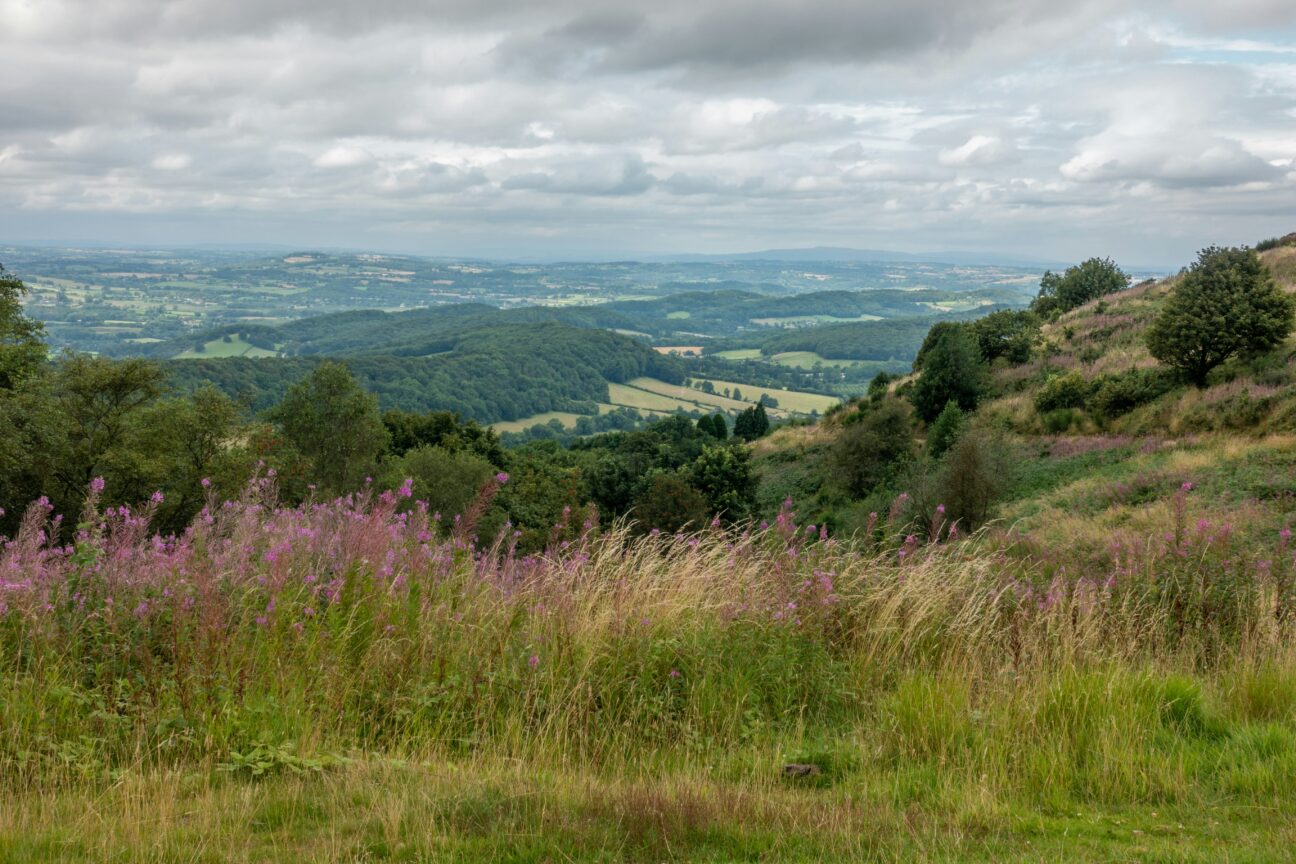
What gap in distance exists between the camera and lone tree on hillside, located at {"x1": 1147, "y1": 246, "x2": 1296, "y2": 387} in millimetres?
29047

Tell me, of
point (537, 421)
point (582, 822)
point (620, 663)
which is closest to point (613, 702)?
point (620, 663)

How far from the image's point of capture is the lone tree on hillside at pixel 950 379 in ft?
142

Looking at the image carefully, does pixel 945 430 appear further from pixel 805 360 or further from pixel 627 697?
pixel 805 360

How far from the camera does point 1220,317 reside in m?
29.0

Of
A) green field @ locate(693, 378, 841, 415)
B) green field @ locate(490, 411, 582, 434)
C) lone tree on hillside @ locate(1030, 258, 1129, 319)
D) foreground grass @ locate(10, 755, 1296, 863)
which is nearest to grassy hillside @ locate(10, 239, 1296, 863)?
foreground grass @ locate(10, 755, 1296, 863)

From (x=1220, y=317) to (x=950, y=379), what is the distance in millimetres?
15202

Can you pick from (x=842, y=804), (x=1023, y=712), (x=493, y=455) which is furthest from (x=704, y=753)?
(x=493, y=455)

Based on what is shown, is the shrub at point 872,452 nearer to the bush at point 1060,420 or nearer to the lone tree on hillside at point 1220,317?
the bush at point 1060,420

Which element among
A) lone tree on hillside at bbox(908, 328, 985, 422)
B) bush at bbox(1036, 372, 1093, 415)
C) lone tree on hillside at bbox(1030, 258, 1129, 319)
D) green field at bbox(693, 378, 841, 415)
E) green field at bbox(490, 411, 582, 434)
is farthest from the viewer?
green field at bbox(693, 378, 841, 415)

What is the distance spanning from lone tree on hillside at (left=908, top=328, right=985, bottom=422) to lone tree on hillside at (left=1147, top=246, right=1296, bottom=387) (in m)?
12.2

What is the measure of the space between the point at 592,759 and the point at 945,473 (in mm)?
24396

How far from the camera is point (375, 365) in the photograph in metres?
129

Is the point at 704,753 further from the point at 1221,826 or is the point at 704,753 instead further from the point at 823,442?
the point at 823,442

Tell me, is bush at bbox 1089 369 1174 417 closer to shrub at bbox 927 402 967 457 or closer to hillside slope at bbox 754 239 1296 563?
hillside slope at bbox 754 239 1296 563
